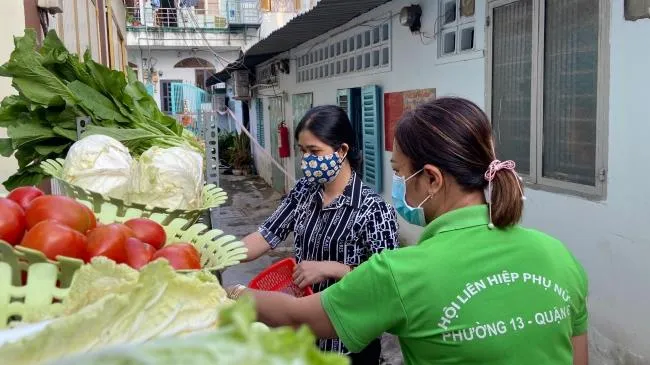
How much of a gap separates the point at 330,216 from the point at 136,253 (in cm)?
143

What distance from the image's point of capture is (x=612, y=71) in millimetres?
3566

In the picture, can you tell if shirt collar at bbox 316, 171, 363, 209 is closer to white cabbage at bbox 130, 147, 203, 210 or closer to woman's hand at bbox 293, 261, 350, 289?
woman's hand at bbox 293, 261, 350, 289

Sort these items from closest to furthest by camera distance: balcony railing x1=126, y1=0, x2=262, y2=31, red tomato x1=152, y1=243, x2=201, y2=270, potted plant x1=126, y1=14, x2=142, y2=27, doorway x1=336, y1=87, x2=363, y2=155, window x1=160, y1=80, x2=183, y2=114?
red tomato x1=152, y1=243, x2=201, y2=270 < doorway x1=336, y1=87, x2=363, y2=155 < potted plant x1=126, y1=14, x2=142, y2=27 < balcony railing x1=126, y1=0, x2=262, y2=31 < window x1=160, y1=80, x2=183, y2=114

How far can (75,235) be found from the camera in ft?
4.00

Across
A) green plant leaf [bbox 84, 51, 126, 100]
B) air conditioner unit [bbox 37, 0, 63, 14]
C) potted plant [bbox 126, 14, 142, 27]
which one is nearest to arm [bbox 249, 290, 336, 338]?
green plant leaf [bbox 84, 51, 126, 100]

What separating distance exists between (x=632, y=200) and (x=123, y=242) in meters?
3.20

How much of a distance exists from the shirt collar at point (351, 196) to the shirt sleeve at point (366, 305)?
1.01m

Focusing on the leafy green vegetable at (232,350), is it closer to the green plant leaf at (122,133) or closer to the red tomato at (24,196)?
the red tomato at (24,196)

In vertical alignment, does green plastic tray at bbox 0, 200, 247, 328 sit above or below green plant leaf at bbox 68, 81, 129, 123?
below

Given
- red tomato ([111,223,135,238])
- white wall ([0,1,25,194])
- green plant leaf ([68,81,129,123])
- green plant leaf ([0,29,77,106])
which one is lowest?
red tomato ([111,223,135,238])

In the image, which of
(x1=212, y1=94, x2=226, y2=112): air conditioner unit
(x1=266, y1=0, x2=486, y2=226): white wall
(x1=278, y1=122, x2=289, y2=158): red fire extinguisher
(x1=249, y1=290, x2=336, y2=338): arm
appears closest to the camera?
(x1=249, y1=290, x2=336, y2=338): arm

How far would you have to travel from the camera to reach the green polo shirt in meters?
1.50

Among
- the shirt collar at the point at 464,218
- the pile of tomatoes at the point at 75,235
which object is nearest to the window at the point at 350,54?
the shirt collar at the point at 464,218

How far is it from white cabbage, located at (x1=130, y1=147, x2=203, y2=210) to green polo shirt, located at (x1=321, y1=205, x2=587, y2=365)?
0.69 m
